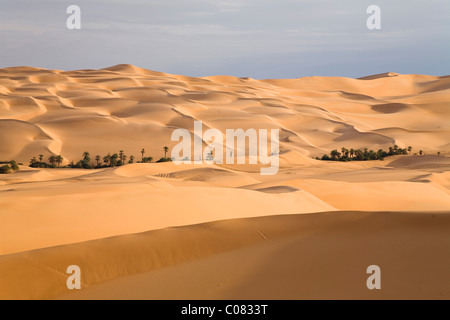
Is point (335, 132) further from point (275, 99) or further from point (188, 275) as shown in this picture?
point (188, 275)

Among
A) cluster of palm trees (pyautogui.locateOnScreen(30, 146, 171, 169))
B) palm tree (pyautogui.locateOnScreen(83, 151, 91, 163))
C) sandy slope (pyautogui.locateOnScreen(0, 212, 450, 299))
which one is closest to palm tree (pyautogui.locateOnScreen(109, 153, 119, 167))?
cluster of palm trees (pyautogui.locateOnScreen(30, 146, 171, 169))

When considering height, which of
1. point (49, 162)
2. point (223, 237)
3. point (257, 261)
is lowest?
point (257, 261)

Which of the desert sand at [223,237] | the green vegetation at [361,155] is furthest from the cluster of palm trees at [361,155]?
the desert sand at [223,237]

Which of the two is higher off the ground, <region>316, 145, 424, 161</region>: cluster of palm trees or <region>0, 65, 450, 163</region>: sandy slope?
<region>0, 65, 450, 163</region>: sandy slope

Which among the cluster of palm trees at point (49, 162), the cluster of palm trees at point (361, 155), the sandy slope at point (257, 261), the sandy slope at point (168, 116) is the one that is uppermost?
the sandy slope at point (168, 116)

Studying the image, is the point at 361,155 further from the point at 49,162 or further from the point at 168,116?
the point at 49,162

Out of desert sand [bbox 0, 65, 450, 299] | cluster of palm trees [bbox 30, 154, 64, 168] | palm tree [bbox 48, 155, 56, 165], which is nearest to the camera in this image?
desert sand [bbox 0, 65, 450, 299]

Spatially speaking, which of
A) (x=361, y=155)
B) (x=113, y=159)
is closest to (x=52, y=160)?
(x=113, y=159)

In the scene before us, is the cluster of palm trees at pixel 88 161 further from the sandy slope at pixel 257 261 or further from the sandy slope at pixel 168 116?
the sandy slope at pixel 257 261

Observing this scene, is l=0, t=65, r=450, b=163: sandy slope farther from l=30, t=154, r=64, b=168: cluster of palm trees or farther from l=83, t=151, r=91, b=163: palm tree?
l=83, t=151, r=91, b=163: palm tree

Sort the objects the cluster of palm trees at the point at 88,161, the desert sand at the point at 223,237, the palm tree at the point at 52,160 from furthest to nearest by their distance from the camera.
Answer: the palm tree at the point at 52,160 → the cluster of palm trees at the point at 88,161 → the desert sand at the point at 223,237

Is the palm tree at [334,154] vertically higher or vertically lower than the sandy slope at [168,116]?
lower

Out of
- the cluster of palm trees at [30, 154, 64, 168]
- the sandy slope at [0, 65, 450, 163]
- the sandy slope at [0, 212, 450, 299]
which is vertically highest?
the sandy slope at [0, 65, 450, 163]

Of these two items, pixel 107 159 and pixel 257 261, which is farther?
pixel 107 159
